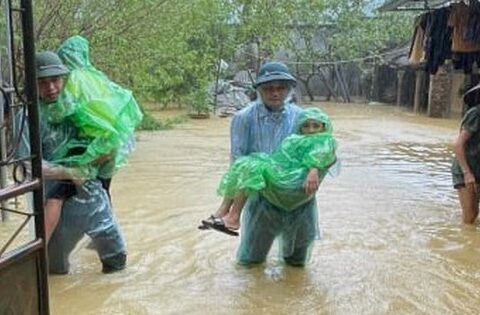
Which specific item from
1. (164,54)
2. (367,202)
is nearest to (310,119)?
(367,202)

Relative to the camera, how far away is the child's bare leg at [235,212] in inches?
169

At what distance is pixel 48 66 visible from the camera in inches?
162

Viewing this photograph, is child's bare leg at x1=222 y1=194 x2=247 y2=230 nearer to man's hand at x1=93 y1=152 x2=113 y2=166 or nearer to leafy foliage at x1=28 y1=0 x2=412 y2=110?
man's hand at x1=93 y1=152 x2=113 y2=166

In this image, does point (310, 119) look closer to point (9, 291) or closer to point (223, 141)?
point (9, 291)

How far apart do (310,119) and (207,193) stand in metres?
3.51

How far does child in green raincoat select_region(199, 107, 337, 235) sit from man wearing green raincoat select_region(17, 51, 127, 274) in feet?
2.25

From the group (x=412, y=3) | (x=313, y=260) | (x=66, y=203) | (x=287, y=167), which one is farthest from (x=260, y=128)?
(x=412, y=3)

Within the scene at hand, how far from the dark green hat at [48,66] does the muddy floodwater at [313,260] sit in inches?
52.5

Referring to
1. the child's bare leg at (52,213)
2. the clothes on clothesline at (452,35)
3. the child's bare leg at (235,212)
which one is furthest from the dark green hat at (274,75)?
the clothes on clothesline at (452,35)

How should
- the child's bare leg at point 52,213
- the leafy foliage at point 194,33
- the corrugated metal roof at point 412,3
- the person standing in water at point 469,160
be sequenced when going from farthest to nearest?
the corrugated metal roof at point 412,3 → the leafy foliage at point 194,33 → the person standing in water at point 469,160 → the child's bare leg at point 52,213

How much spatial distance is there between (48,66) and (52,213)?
87cm

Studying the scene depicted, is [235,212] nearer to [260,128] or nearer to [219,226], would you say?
[219,226]

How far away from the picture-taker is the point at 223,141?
12.9m

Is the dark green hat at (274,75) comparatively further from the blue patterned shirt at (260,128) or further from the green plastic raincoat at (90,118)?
the green plastic raincoat at (90,118)
